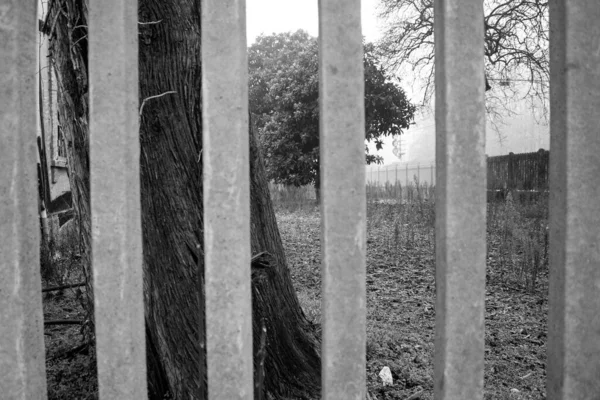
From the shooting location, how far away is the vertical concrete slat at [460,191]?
3.15 feet

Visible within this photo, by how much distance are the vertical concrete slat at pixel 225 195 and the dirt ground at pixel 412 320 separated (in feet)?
Answer: 4.44

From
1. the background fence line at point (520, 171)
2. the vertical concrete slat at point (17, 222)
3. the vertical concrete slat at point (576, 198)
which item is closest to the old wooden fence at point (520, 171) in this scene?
the background fence line at point (520, 171)

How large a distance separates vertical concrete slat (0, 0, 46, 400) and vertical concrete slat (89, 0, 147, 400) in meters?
0.15

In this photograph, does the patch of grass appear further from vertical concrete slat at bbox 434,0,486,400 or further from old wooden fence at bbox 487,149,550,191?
old wooden fence at bbox 487,149,550,191

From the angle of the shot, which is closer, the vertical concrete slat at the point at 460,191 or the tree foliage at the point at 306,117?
the vertical concrete slat at the point at 460,191

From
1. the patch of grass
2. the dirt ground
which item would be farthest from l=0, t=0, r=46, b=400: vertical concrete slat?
the patch of grass

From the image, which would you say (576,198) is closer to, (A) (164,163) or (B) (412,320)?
(A) (164,163)

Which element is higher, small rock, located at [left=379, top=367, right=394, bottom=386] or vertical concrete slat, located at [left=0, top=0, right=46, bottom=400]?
vertical concrete slat, located at [left=0, top=0, right=46, bottom=400]

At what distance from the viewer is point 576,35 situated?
3.25ft

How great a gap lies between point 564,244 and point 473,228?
0.23 metres

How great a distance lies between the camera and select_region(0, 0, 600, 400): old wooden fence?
0.93m

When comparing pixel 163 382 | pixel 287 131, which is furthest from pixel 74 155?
pixel 287 131

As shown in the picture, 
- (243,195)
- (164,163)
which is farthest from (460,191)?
(164,163)

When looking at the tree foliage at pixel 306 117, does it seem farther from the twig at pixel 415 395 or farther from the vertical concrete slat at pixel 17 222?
the vertical concrete slat at pixel 17 222
